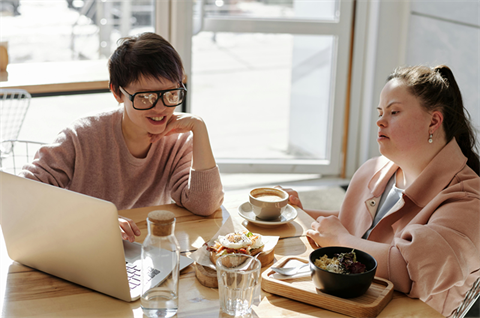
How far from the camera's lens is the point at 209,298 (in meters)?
1.06

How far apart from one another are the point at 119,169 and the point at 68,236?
635 mm

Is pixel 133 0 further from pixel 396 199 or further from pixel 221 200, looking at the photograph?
pixel 396 199

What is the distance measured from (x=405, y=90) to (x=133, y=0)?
235 cm

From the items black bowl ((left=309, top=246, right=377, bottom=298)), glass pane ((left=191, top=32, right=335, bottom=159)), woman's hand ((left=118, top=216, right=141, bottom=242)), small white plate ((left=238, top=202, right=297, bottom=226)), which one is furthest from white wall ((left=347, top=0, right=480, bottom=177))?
woman's hand ((left=118, top=216, right=141, bottom=242))

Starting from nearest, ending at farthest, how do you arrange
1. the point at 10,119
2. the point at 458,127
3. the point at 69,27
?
the point at 458,127 → the point at 10,119 → the point at 69,27

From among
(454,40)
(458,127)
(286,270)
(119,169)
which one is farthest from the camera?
(454,40)

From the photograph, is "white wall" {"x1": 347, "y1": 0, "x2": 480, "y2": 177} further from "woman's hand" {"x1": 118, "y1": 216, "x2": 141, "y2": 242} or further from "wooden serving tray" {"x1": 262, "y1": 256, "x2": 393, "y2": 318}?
"woman's hand" {"x1": 118, "y1": 216, "x2": 141, "y2": 242}

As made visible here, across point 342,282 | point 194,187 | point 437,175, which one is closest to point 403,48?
point 437,175

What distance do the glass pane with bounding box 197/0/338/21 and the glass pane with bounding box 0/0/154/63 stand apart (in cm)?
45

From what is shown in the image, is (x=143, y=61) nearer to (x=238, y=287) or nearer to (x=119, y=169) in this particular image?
(x=119, y=169)

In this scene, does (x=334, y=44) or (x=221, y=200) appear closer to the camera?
(x=221, y=200)

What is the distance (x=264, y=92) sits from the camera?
3.66m

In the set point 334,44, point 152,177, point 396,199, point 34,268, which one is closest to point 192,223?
point 152,177

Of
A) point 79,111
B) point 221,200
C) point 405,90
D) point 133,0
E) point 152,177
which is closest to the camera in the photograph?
point 405,90
